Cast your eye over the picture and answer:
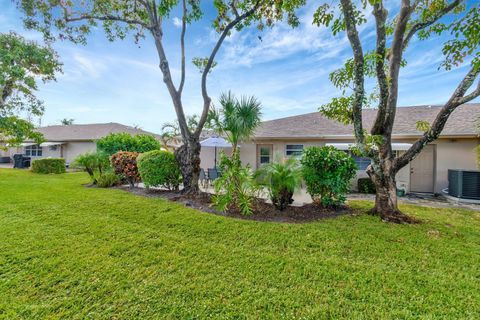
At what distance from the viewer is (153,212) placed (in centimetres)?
659

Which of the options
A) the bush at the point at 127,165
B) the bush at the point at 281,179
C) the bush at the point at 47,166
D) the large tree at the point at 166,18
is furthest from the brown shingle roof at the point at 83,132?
the bush at the point at 281,179

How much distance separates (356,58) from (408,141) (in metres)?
7.74

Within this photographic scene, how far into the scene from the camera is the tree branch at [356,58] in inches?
220

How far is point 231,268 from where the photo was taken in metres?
3.71

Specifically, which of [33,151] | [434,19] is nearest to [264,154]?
[434,19]

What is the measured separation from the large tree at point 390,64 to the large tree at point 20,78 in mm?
18180

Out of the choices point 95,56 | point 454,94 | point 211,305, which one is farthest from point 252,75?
point 211,305

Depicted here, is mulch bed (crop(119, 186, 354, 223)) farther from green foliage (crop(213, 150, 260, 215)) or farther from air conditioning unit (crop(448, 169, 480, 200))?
air conditioning unit (crop(448, 169, 480, 200))

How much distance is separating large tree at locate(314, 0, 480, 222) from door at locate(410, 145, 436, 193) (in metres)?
6.31

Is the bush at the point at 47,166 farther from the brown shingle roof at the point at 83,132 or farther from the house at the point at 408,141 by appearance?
the house at the point at 408,141

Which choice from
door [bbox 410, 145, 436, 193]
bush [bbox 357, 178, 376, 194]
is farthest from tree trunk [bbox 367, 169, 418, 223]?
door [bbox 410, 145, 436, 193]

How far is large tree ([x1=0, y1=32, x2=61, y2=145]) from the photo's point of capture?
1368cm

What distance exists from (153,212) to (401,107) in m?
16.6

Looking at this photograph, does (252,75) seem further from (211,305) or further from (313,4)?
(211,305)
